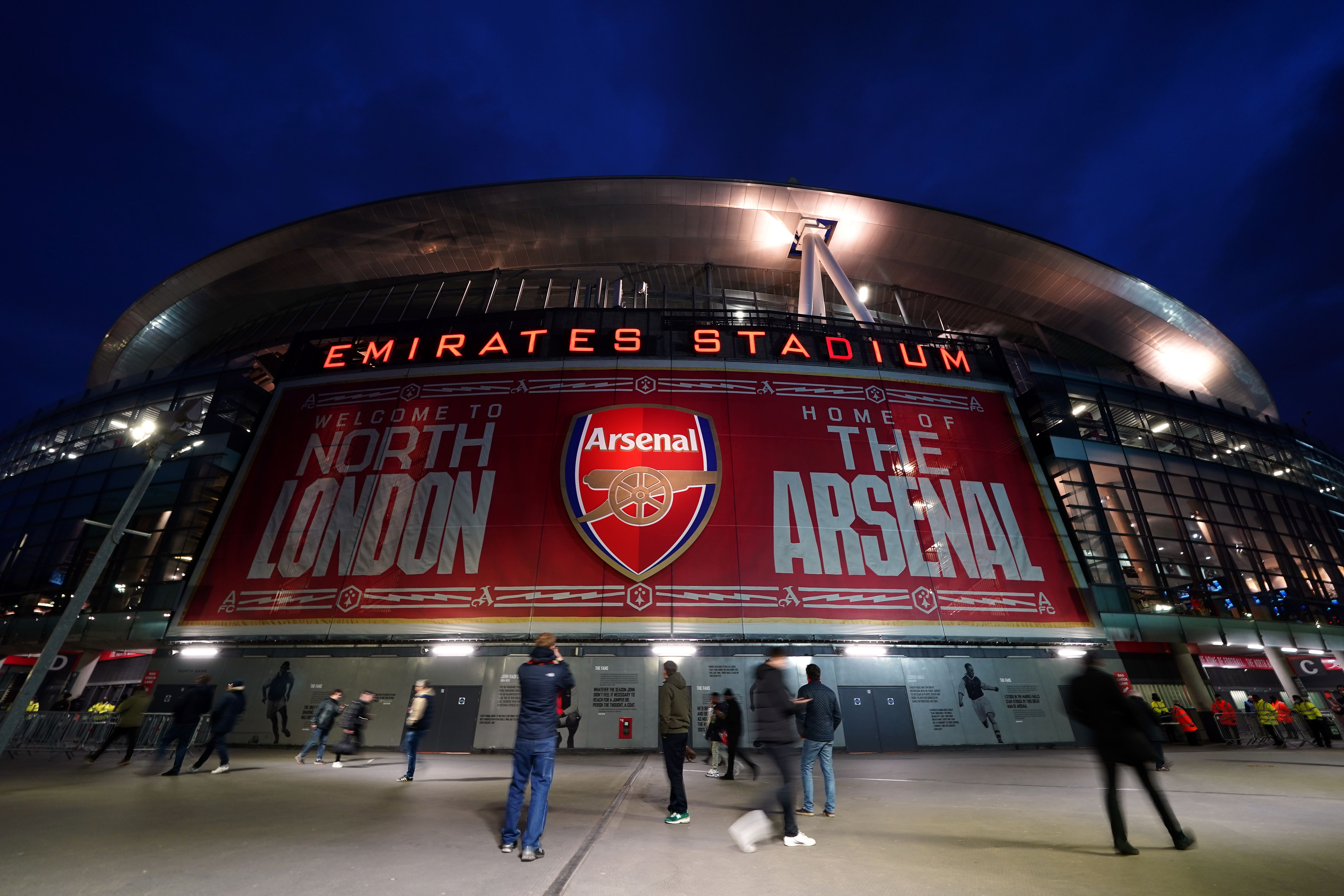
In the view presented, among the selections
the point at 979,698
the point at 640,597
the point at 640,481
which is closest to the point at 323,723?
the point at 640,597

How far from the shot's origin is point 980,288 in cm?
2791

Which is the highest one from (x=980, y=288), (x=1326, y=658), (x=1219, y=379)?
(x=980, y=288)

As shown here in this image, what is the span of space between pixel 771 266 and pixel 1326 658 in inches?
1041

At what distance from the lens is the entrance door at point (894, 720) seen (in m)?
14.5

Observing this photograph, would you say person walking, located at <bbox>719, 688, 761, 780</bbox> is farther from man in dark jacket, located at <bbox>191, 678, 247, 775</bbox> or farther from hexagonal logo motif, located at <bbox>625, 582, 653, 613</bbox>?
man in dark jacket, located at <bbox>191, 678, 247, 775</bbox>

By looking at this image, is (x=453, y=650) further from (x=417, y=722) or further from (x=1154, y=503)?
(x=1154, y=503)

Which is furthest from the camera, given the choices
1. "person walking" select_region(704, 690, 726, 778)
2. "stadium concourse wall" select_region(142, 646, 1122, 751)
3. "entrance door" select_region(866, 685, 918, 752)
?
"entrance door" select_region(866, 685, 918, 752)

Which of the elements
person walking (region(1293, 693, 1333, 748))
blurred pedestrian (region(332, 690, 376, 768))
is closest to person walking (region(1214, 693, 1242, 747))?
person walking (region(1293, 693, 1333, 748))

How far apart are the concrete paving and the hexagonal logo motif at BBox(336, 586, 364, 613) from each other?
20.3 feet

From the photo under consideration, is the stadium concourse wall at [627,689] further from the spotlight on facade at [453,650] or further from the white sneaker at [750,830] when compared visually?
the white sneaker at [750,830]

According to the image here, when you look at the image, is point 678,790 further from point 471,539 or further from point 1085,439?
point 1085,439

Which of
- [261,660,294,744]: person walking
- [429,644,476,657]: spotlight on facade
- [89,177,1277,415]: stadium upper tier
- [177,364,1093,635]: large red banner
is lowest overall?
[261,660,294,744]: person walking

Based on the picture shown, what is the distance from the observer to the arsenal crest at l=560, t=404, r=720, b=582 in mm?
15688

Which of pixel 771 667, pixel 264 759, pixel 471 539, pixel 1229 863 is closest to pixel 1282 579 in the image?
pixel 1229 863
